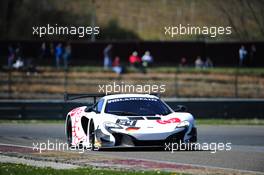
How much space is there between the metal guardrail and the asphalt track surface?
2.55m

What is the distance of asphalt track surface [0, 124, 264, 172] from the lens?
13977mm

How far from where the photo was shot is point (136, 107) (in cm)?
1680

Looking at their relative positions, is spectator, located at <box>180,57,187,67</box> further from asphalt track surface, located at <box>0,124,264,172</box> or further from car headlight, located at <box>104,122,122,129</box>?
car headlight, located at <box>104,122,122,129</box>

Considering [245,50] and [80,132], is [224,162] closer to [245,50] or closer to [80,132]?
[80,132]

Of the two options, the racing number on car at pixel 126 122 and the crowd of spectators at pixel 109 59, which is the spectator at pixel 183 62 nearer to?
the crowd of spectators at pixel 109 59

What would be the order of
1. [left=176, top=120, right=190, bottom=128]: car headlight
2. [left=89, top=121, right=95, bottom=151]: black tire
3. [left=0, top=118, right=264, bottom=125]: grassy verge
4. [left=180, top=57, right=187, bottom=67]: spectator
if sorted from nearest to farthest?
[left=176, top=120, right=190, bottom=128]: car headlight → [left=89, top=121, right=95, bottom=151]: black tire → [left=0, top=118, right=264, bottom=125]: grassy verge → [left=180, top=57, right=187, bottom=67]: spectator

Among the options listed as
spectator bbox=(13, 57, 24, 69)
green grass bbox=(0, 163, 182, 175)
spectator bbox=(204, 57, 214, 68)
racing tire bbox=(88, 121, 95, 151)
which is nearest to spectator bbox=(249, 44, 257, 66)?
spectator bbox=(204, 57, 214, 68)

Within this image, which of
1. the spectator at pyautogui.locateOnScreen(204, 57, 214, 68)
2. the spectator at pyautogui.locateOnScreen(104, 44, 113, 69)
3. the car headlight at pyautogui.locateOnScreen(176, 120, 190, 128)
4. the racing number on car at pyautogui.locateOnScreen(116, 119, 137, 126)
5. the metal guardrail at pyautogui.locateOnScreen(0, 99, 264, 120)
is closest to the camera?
the racing number on car at pyautogui.locateOnScreen(116, 119, 137, 126)

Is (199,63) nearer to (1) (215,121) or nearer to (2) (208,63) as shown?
(2) (208,63)

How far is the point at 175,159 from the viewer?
14344 mm

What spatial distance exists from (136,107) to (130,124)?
1.08 metres

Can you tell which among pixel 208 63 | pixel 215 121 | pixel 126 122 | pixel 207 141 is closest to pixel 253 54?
pixel 208 63

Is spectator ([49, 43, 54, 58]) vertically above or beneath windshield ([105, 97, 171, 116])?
above

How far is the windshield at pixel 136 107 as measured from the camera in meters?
16.7
